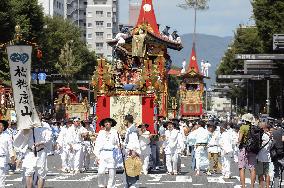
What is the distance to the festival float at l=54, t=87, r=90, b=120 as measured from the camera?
187ft

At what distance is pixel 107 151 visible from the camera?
17.9 meters

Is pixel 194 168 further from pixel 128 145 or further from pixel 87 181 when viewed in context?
pixel 128 145

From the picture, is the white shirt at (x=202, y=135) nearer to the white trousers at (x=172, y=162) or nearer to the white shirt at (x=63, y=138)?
the white trousers at (x=172, y=162)

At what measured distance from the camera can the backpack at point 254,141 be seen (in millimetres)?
18266

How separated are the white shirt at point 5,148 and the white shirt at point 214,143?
34.9ft

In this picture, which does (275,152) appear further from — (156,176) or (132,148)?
(156,176)

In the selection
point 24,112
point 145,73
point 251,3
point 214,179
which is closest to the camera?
point 24,112

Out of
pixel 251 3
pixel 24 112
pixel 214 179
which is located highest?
pixel 251 3

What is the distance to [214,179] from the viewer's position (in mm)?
24938

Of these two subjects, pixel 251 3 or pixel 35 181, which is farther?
pixel 251 3

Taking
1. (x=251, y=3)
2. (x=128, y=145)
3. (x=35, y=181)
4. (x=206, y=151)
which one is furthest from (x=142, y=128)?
(x=251, y=3)

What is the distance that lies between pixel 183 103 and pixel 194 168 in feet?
155

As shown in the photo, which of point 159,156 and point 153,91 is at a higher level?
point 153,91

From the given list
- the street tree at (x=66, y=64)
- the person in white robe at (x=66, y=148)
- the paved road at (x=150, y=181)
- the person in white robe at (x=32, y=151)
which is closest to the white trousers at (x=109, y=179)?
the person in white robe at (x=32, y=151)
